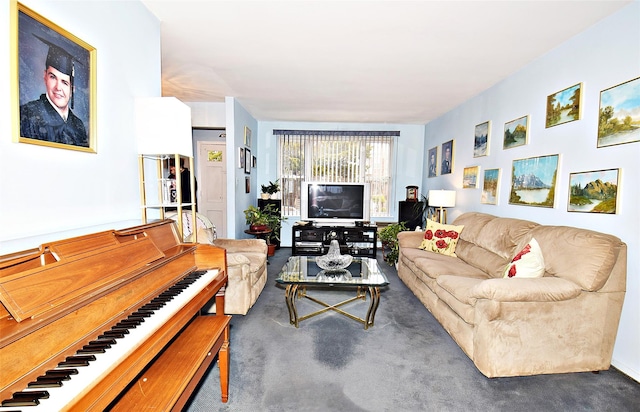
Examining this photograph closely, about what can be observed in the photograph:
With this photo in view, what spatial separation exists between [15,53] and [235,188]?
3139 millimetres

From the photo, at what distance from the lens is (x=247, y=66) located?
304 centimetres

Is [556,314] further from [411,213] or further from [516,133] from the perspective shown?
[411,213]

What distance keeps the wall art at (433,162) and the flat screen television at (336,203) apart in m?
1.18

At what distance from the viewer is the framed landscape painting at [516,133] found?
2873 millimetres

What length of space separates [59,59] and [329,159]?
4576mm

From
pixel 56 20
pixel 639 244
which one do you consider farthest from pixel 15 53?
pixel 639 244

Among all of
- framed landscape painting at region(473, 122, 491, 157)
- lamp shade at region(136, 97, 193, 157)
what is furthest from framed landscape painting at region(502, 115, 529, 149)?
lamp shade at region(136, 97, 193, 157)

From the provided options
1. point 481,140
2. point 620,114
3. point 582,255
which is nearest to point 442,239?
point 481,140

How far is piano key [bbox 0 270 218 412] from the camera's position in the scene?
72cm

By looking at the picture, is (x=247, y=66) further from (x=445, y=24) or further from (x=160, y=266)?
(x=160, y=266)

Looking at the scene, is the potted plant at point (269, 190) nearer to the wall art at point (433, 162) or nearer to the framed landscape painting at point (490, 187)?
the wall art at point (433, 162)

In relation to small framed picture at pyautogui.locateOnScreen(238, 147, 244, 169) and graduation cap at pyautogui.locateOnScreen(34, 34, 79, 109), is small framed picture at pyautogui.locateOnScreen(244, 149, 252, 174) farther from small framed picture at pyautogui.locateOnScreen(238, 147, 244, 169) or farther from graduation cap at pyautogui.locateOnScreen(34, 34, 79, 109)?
graduation cap at pyautogui.locateOnScreen(34, 34, 79, 109)

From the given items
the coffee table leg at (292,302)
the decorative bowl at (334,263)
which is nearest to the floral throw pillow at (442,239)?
the decorative bowl at (334,263)

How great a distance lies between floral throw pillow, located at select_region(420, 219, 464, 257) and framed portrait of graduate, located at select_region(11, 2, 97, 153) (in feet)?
11.3
